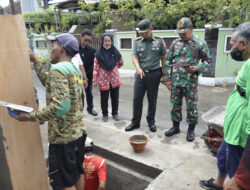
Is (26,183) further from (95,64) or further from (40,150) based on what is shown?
(95,64)

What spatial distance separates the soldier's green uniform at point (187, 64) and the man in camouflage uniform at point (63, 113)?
187cm

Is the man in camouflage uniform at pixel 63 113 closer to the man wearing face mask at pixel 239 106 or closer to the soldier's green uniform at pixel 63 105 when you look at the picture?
the soldier's green uniform at pixel 63 105

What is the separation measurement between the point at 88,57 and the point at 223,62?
16.6ft

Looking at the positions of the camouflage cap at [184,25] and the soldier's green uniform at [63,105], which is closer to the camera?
the soldier's green uniform at [63,105]

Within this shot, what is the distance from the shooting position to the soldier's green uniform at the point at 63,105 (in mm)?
1768

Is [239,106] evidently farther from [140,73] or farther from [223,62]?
[223,62]

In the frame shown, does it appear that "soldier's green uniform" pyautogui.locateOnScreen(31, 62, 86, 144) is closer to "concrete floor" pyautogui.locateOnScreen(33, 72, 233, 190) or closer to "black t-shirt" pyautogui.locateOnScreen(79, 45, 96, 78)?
"concrete floor" pyautogui.locateOnScreen(33, 72, 233, 190)

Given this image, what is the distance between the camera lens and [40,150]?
200 cm

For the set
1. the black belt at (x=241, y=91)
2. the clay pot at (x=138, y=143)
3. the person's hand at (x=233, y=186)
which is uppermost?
the black belt at (x=241, y=91)

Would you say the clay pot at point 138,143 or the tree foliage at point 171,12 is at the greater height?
the tree foliage at point 171,12

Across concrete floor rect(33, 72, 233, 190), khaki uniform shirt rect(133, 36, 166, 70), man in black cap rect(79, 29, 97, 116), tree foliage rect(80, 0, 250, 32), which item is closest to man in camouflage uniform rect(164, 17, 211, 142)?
khaki uniform shirt rect(133, 36, 166, 70)

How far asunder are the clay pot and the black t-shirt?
2141mm

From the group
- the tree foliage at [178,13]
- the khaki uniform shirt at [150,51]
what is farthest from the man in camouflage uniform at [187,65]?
the tree foliage at [178,13]

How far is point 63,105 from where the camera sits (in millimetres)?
1783
